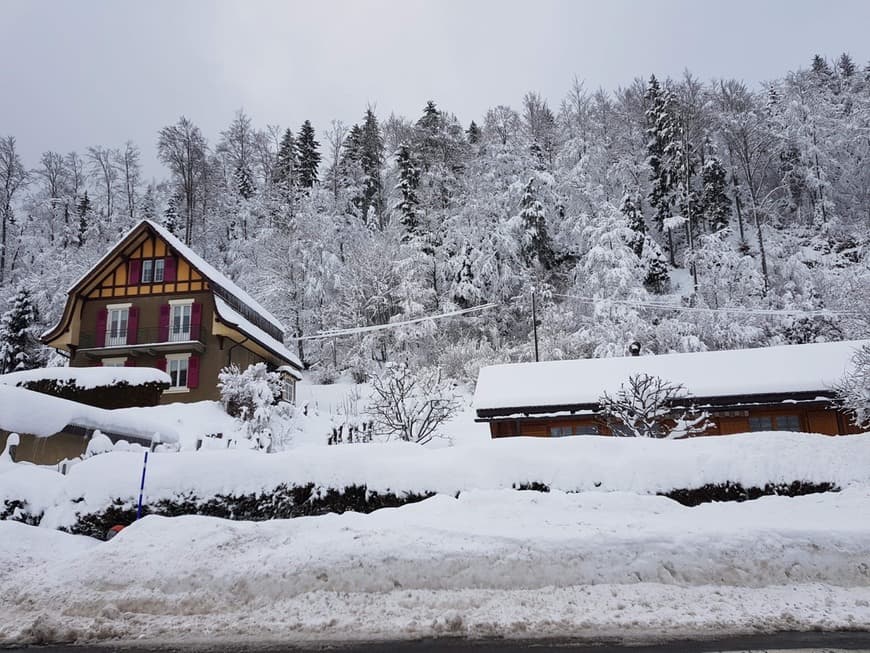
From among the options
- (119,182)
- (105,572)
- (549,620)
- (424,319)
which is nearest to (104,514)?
(105,572)

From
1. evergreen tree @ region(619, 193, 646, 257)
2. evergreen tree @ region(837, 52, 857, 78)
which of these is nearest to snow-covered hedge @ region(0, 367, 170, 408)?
evergreen tree @ region(619, 193, 646, 257)

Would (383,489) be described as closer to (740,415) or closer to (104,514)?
(104,514)

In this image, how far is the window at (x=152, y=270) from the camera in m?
31.4

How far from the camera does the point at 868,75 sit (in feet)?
158

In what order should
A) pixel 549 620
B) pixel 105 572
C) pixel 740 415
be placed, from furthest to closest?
1. pixel 740 415
2. pixel 105 572
3. pixel 549 620

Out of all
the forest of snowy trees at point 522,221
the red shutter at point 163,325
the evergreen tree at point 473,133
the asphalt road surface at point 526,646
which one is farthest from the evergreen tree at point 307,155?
the asphalt road surface at point 526,646

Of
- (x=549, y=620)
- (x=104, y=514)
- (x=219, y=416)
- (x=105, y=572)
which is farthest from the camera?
(x=219, y=416)

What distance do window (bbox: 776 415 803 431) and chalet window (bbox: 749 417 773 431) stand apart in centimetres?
21

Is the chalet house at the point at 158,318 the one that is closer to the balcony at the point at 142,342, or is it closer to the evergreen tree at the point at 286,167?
the balcony at the point at 142,342

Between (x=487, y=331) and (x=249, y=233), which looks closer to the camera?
(x=487, y=331)

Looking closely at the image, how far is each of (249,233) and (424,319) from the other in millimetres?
20932

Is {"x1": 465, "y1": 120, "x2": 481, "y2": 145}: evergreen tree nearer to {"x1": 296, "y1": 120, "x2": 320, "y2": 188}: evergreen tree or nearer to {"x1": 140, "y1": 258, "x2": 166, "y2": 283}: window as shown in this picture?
{"x1": 296, "y1": 120, "x2": 320, "y2": 188}: evergreen tree

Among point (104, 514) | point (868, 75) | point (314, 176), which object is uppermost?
point (868, 75)

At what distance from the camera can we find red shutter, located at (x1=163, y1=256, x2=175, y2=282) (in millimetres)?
31159
